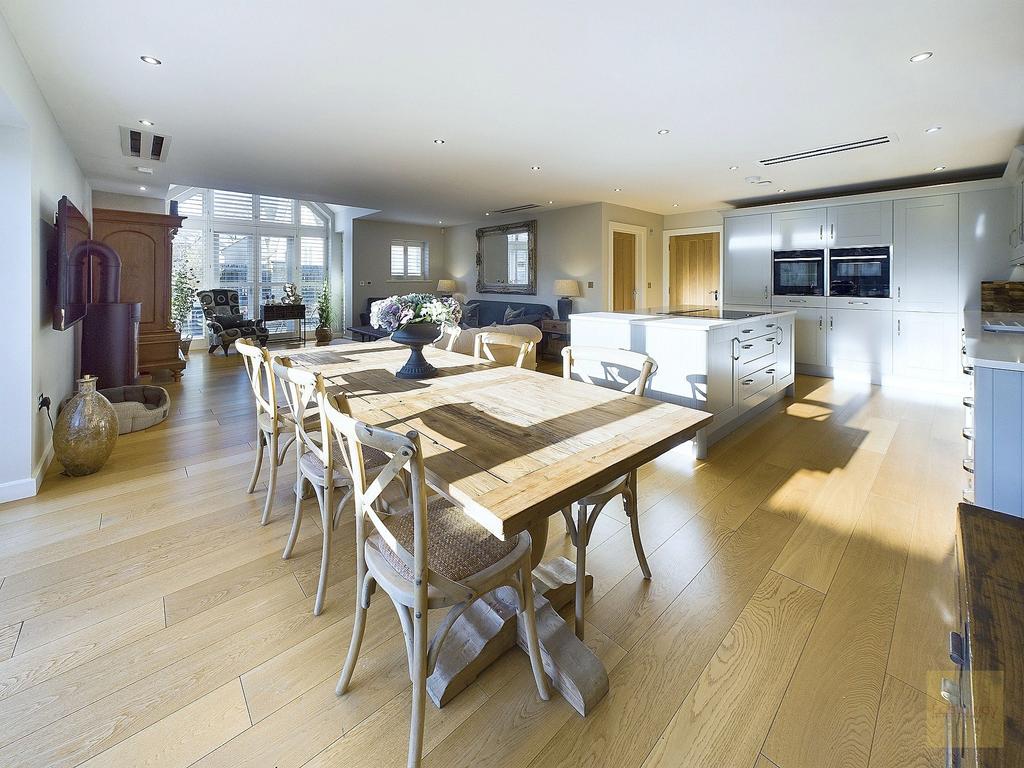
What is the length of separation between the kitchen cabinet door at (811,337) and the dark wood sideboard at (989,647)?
6.26 metres

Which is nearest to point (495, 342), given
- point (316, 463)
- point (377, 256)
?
point (316, 463)

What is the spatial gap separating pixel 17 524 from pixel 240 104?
110 inches

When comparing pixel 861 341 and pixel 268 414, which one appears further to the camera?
pixel 861 341

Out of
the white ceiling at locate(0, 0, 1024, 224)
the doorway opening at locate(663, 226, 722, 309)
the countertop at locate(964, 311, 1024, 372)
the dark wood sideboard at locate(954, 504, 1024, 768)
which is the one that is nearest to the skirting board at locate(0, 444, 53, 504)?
the white ceiling at locate(0, 0, 1024, 224)

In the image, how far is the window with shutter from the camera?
882 cm

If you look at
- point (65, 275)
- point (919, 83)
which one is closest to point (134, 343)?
point (65, 275)

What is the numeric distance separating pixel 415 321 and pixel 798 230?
19.7 ft

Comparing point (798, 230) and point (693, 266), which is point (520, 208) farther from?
point (798, 230)

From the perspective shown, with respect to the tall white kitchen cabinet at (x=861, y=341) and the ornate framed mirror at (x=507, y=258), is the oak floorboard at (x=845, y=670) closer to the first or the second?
the tall white kitchen cabinet at (x=861, y=341)

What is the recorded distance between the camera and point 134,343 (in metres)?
4.63

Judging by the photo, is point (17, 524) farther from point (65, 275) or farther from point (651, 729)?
point (651, 729)

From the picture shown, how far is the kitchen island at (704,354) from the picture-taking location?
3.34m

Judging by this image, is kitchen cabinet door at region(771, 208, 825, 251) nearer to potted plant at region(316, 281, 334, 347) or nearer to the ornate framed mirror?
the ornate framed mirror

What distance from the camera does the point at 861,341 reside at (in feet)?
19.4
